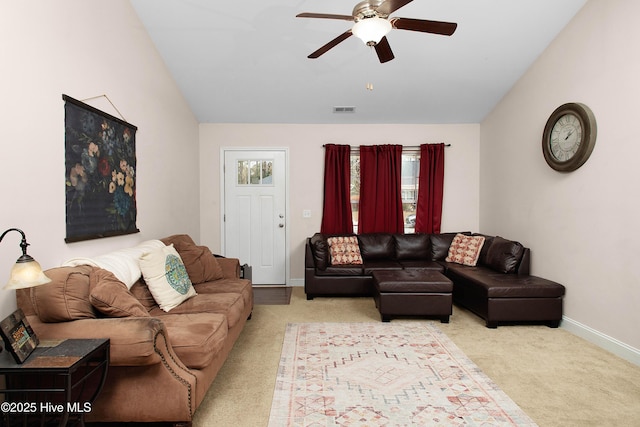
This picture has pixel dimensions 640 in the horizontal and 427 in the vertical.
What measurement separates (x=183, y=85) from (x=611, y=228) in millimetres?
4662

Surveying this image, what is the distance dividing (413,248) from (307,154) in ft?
6.74

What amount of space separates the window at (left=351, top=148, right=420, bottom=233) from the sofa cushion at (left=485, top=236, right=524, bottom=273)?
1.38 meters

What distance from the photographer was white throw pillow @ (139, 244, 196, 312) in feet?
9.07

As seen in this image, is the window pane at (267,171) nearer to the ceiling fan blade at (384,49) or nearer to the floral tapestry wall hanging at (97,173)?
the floral tapestry wall hanging at (97,173)

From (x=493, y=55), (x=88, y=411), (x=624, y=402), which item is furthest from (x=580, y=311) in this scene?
(x=88, y=411)

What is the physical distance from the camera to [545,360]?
2908mm

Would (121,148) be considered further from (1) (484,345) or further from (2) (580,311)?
(2) (580,311)

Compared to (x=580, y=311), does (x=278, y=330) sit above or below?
below

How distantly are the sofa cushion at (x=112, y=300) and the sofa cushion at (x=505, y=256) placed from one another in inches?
146

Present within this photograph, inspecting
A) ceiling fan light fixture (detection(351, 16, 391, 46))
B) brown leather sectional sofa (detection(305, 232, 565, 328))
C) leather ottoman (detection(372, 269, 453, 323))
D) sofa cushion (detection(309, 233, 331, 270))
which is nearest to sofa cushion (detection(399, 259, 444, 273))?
brown leather sectional sofa (detection(305, 232, 565, 328))

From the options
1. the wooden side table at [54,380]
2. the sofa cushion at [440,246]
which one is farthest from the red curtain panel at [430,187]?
the wooden side table at [54,380]

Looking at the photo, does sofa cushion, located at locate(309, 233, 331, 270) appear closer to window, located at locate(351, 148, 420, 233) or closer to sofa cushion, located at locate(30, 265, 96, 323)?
window, located at locate(351, 148, 420, 233)

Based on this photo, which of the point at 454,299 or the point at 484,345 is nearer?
the point at 484,345

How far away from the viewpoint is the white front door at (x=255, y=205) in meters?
5.56
